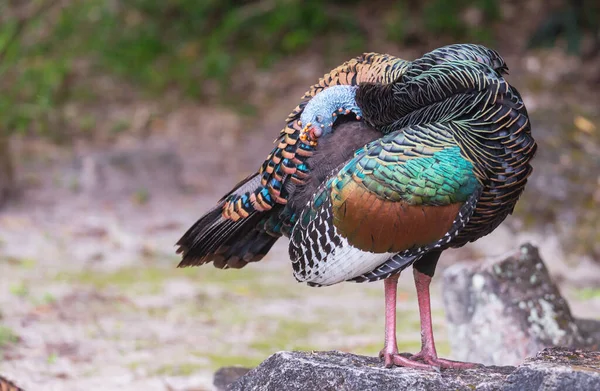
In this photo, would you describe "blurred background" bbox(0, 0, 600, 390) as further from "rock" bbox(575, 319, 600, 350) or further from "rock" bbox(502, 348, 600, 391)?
"rock" bbox(502, 348, 600, 391)

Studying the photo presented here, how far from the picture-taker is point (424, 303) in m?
3.89

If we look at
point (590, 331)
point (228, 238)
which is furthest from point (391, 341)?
point (590, 331)

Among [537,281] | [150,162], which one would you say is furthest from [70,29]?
[537,281]

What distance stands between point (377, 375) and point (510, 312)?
2.11 meters

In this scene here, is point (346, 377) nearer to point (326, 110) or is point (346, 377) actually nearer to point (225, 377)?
point (326, 110)

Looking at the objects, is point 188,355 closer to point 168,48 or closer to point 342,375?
point 342,375

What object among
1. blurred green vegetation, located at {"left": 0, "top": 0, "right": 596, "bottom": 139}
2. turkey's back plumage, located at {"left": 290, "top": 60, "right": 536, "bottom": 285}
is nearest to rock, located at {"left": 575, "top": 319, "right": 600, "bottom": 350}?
turkey's back plumage, located at {"left": 290, "top": 60, "right": 536, "bottom": 285}

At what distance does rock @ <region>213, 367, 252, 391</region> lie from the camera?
4516mm

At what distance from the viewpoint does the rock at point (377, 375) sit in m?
3.14

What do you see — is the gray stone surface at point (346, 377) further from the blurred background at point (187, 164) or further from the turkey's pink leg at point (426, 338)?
the blurred background at point (187, 164)

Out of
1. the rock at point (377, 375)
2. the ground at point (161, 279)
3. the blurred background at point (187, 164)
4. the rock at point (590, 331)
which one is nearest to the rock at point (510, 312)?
the rock at point (590, 331)

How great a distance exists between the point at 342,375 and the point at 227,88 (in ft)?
32.7

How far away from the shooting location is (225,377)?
4.55 m

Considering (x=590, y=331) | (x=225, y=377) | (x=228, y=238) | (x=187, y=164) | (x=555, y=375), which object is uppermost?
(x=187, y=164)
